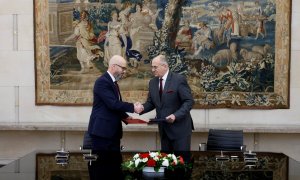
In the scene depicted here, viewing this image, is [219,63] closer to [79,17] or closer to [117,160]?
[79,17]

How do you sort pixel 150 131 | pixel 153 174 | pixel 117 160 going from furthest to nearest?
pixel 150 131 < pixel 117 160 < pixel 153 174

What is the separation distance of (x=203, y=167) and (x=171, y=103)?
2.06m

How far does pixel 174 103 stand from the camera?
6.88 meters

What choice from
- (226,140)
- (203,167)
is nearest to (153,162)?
(203,167)

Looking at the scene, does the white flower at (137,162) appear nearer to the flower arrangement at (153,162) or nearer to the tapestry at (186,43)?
the flower arrangement at (153,162)

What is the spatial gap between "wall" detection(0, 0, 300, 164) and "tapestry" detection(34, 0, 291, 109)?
141mm

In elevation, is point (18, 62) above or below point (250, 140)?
above

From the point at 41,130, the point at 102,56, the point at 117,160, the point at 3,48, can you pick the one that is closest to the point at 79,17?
the point at 102,56

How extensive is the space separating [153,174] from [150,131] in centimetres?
467

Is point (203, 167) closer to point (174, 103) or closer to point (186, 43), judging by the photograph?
point (174, 103)

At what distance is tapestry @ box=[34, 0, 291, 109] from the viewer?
30.1ft

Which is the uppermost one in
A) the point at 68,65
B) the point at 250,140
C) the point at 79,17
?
the point at 79,17

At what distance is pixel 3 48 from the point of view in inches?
367

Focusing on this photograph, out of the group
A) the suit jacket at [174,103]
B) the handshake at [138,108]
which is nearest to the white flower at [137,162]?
the handshake at [138,108]
